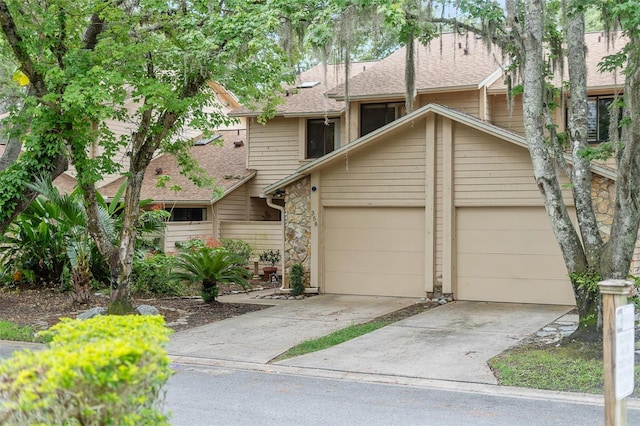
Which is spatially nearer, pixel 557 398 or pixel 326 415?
pixel 326 415

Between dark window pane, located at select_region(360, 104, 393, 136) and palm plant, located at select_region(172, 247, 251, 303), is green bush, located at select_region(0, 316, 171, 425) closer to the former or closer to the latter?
palm plant, located at select_region(172, 247, 251, 303)

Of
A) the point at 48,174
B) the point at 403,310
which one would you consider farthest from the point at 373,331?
the point at 48,174

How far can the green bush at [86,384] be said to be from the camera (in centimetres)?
350

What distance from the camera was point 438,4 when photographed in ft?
38.5

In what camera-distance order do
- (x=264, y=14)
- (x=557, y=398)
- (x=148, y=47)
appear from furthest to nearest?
(x=148, y=47), (x=264, y=14), (x=557, y=398)

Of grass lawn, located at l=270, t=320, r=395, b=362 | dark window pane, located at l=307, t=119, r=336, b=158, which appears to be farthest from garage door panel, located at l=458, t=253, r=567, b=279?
dark window pane, located at l=307, t=119, r=336, b=158

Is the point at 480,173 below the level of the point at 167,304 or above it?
above

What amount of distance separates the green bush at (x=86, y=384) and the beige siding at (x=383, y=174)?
12494mm

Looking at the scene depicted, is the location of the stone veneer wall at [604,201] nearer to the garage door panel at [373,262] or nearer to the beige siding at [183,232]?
the garage door panel at [373,262]

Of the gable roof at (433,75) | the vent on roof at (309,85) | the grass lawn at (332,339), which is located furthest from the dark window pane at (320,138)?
the grass lawn at (332,339)

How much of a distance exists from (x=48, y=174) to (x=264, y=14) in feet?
19.8

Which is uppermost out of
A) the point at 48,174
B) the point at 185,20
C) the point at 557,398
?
the point at 185,20

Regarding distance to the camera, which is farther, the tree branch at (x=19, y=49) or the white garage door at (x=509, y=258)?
the white garage door at (x=509, y=258)

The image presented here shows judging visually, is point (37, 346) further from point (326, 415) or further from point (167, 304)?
point (326, 415)
